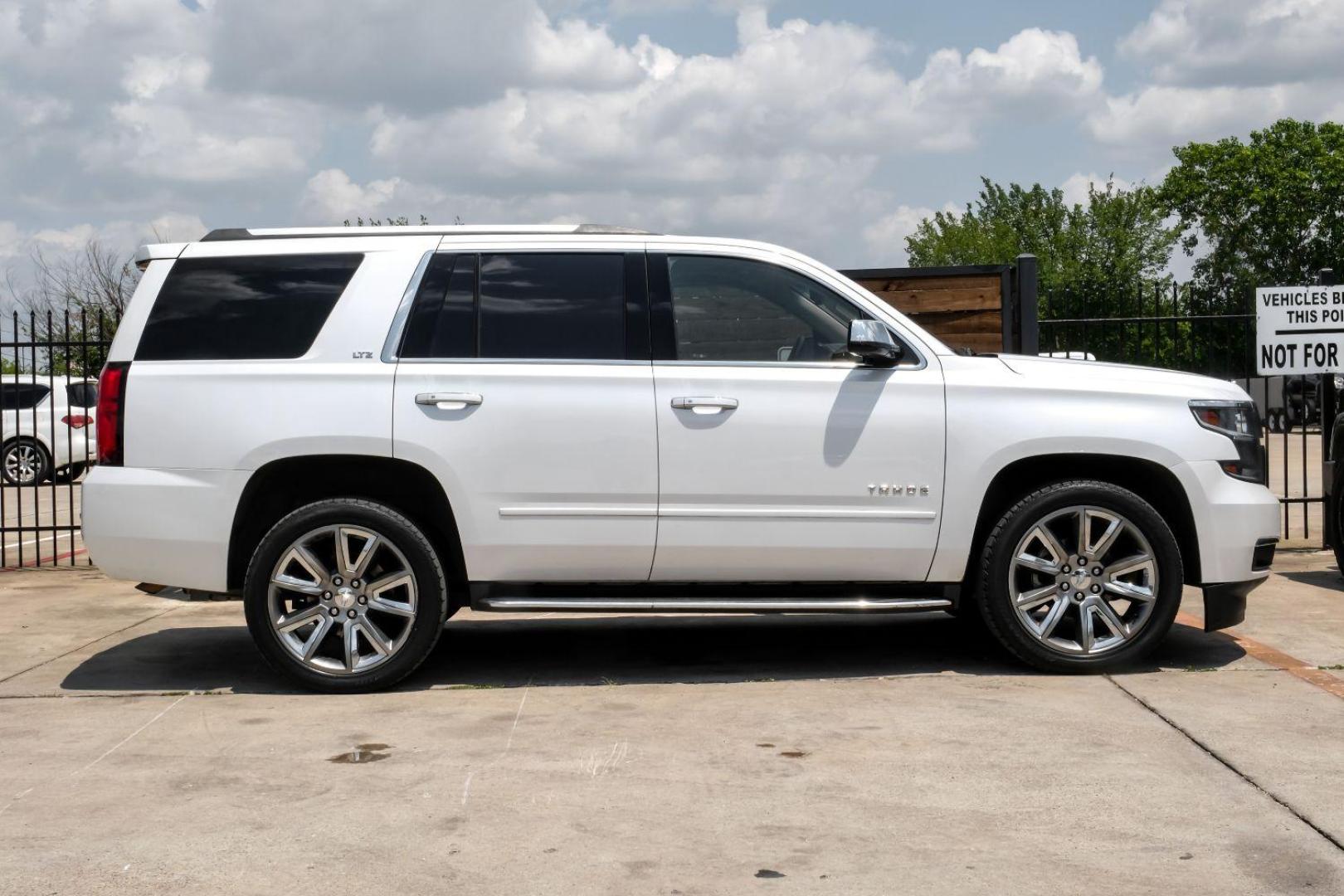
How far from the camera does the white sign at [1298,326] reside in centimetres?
1010

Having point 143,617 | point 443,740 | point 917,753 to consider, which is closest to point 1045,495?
point 917,753

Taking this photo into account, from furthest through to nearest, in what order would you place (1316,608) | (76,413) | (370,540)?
(76,413) → (1316,608) → (370,540)

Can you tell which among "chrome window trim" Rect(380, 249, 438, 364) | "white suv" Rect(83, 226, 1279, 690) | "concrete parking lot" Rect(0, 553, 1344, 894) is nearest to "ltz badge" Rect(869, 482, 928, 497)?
"white suv" Rect(83, 226, 1279, 690)

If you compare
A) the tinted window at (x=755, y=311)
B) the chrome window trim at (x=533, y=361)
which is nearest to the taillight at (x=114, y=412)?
the chrome window trim at (x=533, y=361)

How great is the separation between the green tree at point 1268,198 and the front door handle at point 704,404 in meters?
56.4

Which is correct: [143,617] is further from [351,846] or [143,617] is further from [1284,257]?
[1284,257]

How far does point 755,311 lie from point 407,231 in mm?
1614

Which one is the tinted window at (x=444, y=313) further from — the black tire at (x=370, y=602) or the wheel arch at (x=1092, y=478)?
the wheel arch at (x=1092, y=478)

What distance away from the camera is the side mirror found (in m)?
5.93

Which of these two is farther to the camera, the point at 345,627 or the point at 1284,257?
the point at 1284,257

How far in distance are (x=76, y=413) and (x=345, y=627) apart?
50.8 feet

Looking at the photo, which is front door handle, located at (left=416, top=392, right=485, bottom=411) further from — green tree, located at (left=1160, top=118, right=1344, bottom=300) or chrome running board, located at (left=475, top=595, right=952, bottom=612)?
green tree, located at (left=1160, top=118, right=1344, bottom=300)

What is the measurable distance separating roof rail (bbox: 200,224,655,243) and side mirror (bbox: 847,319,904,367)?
3.60 feet

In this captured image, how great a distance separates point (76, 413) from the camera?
1988 centimetres
